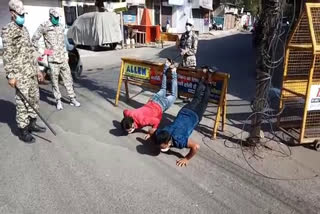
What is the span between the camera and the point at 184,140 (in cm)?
413

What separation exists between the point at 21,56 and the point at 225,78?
315 cm

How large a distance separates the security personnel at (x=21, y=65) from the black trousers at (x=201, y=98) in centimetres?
246

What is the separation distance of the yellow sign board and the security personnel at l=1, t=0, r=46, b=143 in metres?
2.03

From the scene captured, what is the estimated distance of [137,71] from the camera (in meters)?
6.38

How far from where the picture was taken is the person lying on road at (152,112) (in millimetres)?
4781

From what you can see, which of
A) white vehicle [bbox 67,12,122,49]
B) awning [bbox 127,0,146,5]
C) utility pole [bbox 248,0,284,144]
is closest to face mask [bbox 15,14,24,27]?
utility pole [bbox 248,0,284,144]

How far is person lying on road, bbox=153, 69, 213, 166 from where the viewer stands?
162 inches

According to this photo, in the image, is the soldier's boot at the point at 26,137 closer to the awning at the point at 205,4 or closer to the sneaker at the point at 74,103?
the sneaker at the point at 74,103

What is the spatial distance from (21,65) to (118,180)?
231 centimetres

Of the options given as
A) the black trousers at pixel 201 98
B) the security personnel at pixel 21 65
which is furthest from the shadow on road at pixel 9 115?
the black trousers at pixel 201 98

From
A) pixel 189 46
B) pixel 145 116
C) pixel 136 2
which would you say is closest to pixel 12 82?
pixel 145 116

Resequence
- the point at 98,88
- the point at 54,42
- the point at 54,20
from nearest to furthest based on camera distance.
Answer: the point at 54,20 < the point at 54,42 < the point at 98,88

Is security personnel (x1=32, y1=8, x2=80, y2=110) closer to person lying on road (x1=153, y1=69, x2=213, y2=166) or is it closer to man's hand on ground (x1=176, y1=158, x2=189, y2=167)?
person lying on road (x1=153, y1=69, x2=213, y2=166)

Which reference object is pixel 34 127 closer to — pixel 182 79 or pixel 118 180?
pixel 118 180
